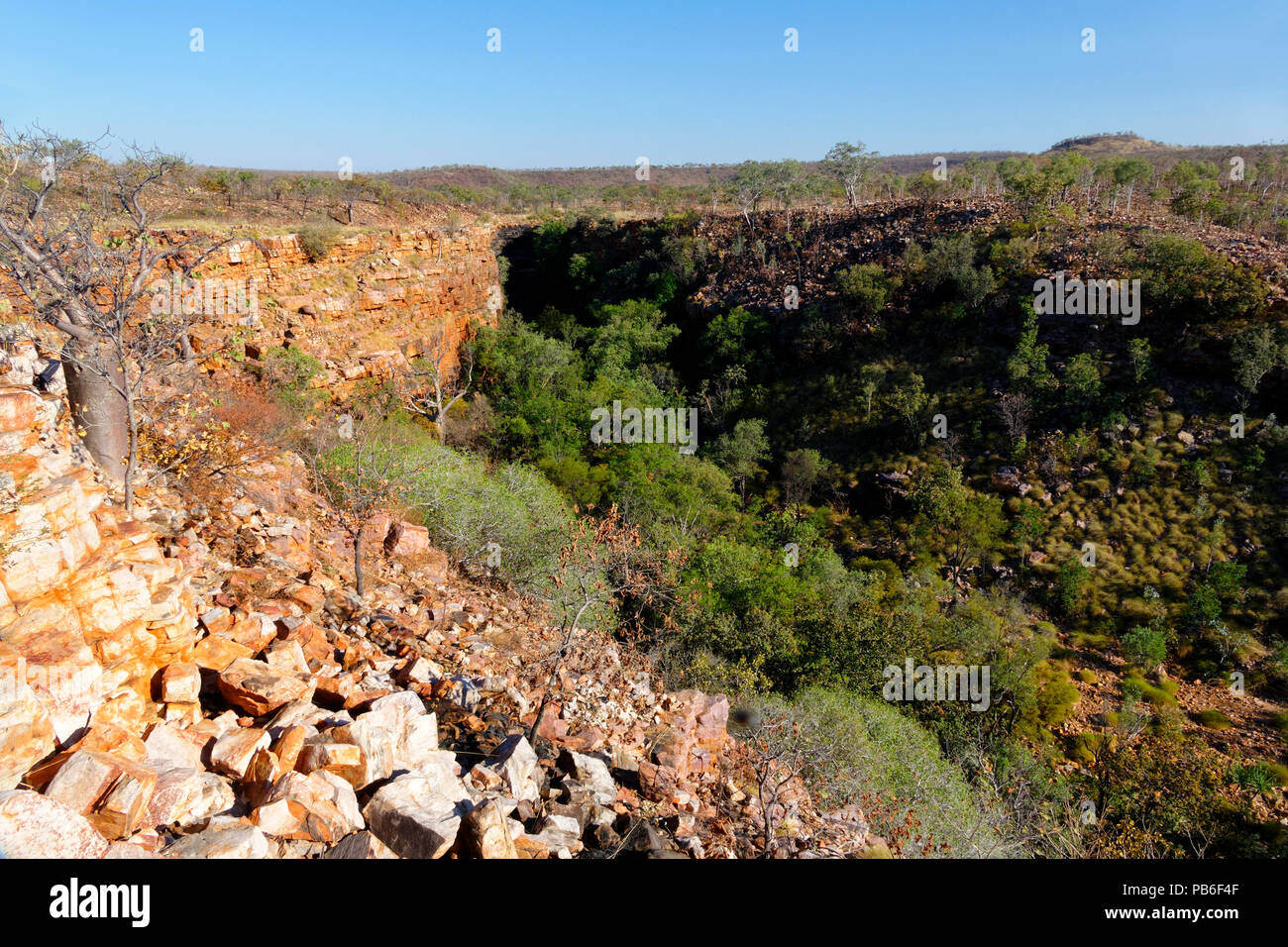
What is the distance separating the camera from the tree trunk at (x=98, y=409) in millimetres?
7359

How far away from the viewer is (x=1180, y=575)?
17406 millimetres

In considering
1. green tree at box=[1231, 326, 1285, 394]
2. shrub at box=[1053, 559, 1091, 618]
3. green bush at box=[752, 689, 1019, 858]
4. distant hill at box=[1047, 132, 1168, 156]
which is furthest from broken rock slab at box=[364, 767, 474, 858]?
distant hill at box=[1047, 132, 1168, 156]

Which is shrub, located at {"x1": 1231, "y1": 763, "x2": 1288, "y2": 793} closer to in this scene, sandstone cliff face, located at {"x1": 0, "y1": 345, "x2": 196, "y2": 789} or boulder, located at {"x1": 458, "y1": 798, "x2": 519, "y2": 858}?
boulder, located at {"x1": 458, "y1": 798, "x2": 519, "y2": 858}

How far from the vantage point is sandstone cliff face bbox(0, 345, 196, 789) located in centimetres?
410

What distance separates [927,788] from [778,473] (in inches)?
634

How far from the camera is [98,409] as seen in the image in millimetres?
7531

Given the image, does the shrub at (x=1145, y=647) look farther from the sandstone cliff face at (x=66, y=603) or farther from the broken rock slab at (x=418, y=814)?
the sandstone cliff face at (x=66, y=603)

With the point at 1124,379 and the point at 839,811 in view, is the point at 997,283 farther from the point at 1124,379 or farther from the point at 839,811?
the point at 839,811

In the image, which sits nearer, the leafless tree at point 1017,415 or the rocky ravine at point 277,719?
the rocky ravine at point 277,719
